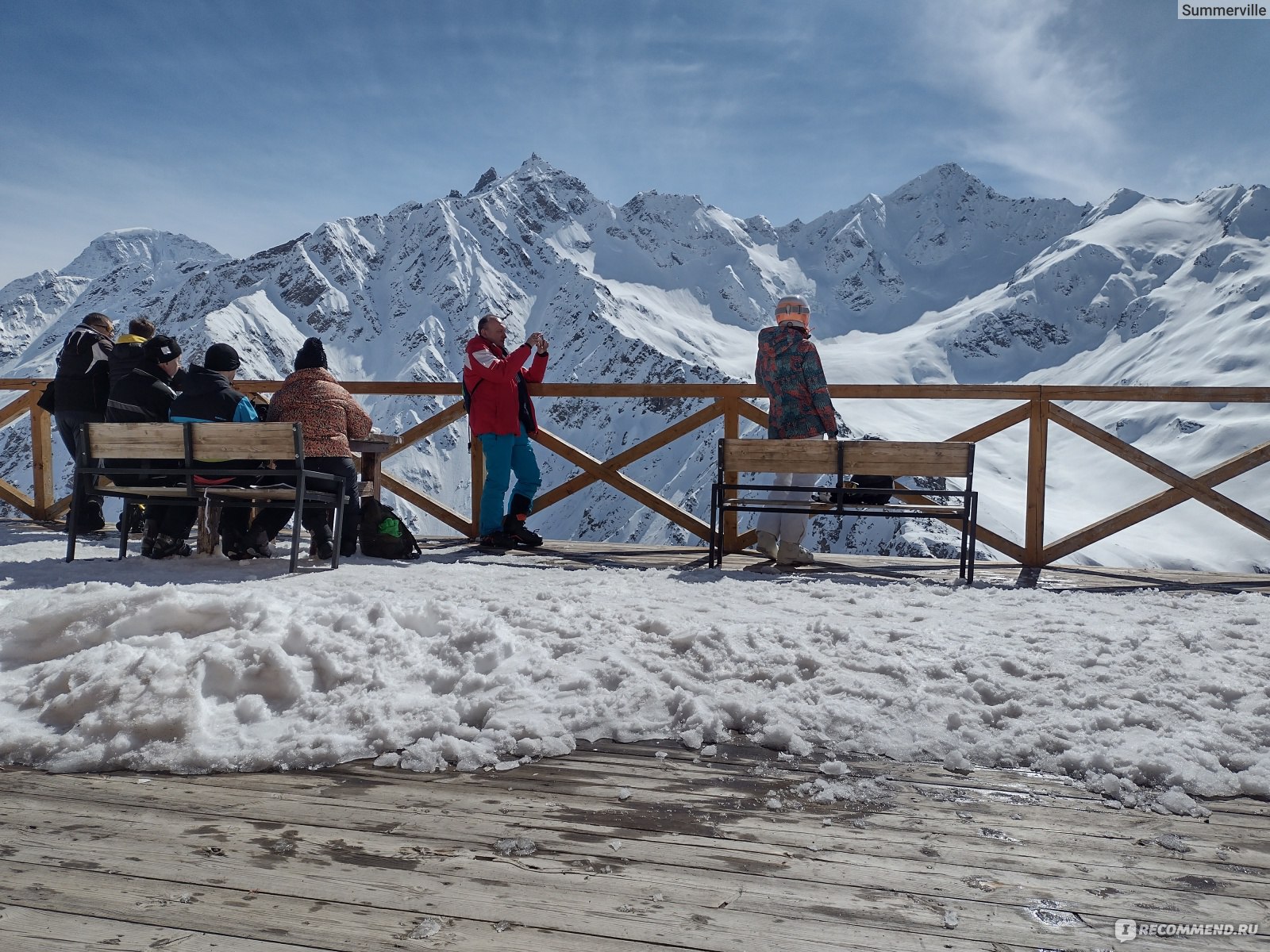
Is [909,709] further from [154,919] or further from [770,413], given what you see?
[770,413]

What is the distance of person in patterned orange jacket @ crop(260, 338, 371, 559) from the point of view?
17.4 feet

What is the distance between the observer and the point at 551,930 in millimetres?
1643

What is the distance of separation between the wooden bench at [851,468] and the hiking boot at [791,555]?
35 centimetres

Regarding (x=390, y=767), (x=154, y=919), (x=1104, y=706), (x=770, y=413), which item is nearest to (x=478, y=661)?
(x=390, y=767)

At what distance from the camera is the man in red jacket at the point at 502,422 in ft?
20.7

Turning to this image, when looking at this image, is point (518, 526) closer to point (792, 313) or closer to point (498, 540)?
point (498, 540)

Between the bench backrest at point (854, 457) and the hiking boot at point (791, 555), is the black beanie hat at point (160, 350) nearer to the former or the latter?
the bench backrest at point (854, 457)

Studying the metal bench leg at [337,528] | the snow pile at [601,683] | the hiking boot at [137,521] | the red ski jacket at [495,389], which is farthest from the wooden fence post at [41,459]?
the snow pile at [601,683]

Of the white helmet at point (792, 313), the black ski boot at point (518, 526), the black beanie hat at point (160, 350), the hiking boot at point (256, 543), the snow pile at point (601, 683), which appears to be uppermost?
the white helmet at point (792, 313)

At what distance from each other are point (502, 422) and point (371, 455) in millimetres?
1040

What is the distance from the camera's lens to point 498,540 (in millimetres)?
6426

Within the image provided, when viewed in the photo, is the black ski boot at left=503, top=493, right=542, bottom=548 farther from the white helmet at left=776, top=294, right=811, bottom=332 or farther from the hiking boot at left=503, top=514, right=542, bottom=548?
the white helmet at left=776, top=294, right=811, bottom=332

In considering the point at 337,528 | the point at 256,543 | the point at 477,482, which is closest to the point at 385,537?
the point at 337,528

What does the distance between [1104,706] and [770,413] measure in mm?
3638
